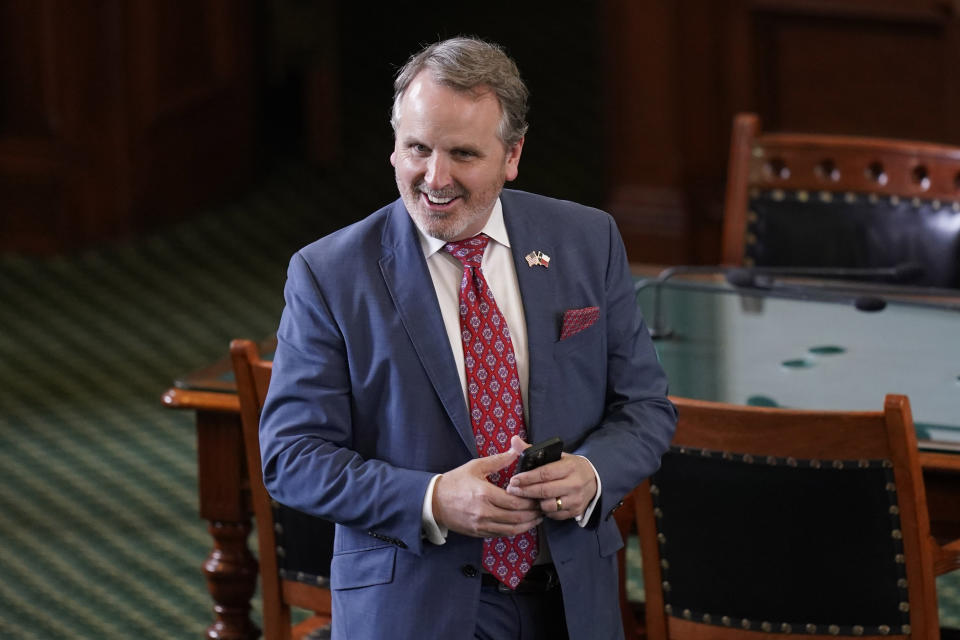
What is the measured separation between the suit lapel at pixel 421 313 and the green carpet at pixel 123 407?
199 cm

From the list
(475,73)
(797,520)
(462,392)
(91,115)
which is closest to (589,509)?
(462,392)

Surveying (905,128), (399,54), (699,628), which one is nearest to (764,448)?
(699,628)

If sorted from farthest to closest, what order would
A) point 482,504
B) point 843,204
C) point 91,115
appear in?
point 91,115 → point 843,204 → point 482,504

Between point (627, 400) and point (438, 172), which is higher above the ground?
point (438, 172)

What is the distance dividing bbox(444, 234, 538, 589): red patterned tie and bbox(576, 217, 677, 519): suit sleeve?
0.35 feet

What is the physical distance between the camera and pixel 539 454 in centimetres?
191

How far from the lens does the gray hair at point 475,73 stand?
6.27ft

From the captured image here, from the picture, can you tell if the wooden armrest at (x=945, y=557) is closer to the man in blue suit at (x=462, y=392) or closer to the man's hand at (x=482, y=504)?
the man in blue suit at (x=462, y=392)

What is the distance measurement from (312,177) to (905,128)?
9.99ft

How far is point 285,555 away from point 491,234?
0.82m

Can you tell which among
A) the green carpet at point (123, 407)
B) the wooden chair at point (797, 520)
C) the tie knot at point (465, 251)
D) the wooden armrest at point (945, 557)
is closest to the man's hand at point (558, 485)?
the tie knot at point (465, 251)

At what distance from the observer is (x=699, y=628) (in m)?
2.44

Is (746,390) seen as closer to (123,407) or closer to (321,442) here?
(321,442)

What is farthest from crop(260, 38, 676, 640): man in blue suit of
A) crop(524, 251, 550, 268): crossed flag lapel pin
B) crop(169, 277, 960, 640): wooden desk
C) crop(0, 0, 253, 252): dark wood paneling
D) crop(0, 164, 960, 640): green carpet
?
crop(0, 0, 253, 252): dark wood paneling
